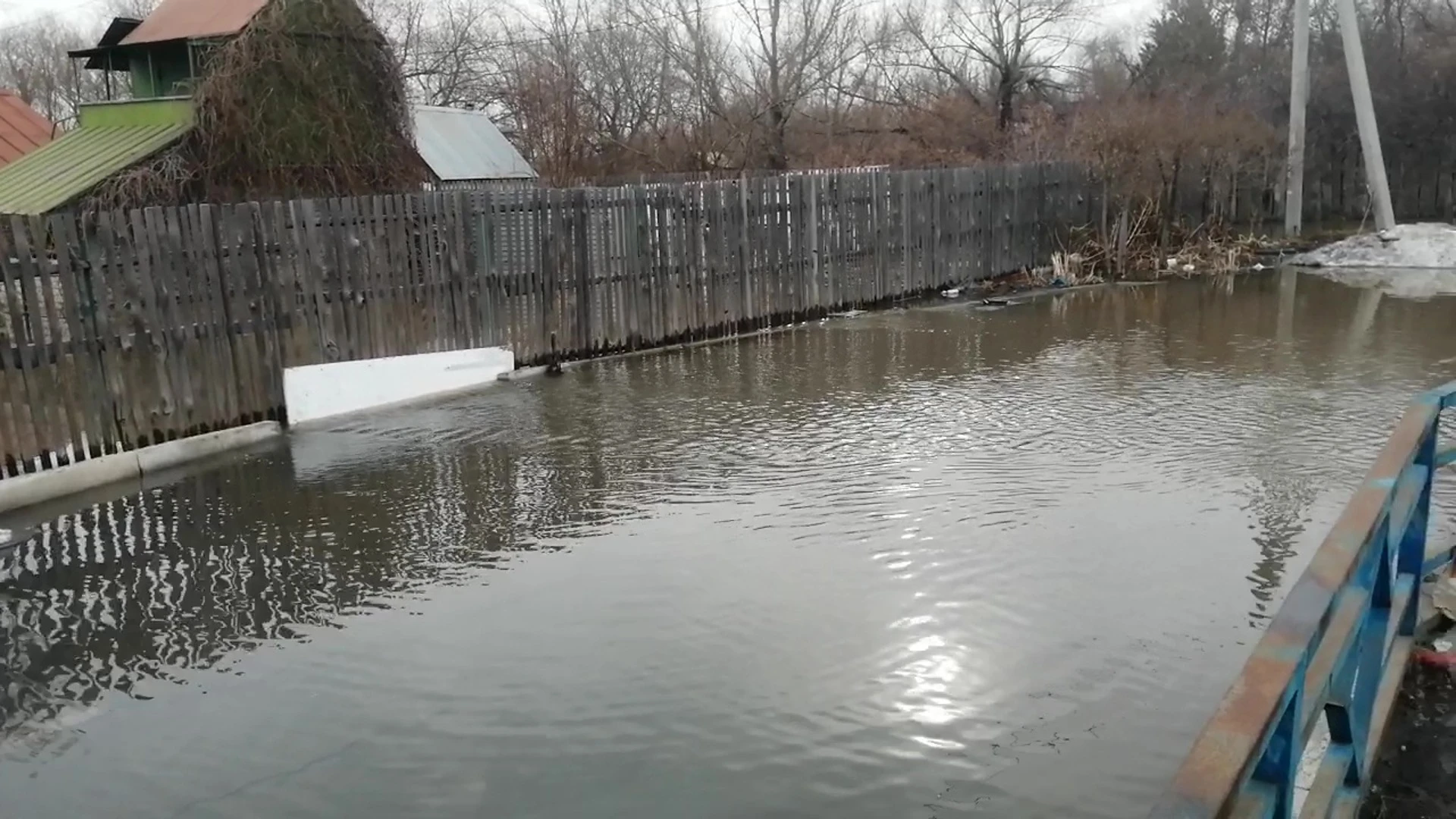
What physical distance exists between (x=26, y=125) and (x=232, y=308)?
20204mm

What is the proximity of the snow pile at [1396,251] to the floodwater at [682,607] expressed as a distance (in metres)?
11.7

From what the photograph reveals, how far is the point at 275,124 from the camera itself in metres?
14.0

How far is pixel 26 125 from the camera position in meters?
23.8

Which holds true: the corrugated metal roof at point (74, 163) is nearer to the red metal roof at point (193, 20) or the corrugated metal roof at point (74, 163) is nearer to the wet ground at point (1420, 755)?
the red metal roof at point (193, 20)

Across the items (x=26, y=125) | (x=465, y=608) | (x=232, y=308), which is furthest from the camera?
(x=26, y=125)

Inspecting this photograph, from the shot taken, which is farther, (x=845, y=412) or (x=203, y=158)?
(x=203, y=158)

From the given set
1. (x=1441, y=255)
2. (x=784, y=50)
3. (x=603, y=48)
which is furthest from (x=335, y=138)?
(x=603, y=48)

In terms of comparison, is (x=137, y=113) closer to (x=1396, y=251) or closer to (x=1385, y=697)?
(x=1385, y=697)

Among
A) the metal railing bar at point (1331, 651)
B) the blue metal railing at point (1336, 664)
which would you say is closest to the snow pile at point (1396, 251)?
the blue metal railing at point (1336, 664)

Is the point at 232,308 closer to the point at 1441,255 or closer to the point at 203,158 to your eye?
the point at 203,158

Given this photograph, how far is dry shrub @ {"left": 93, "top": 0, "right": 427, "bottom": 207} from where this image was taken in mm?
13773

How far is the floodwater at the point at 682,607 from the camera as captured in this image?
372 centimetres

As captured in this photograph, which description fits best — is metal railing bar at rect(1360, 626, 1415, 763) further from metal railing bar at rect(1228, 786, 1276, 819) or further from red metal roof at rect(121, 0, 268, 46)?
red metal roof at rect(121, 0, 268, 46)

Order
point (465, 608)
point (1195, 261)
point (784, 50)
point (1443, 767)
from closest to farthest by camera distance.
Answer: point (1443, 767) < point (465, 608) < point (1195, 261) < point (784, 50)
